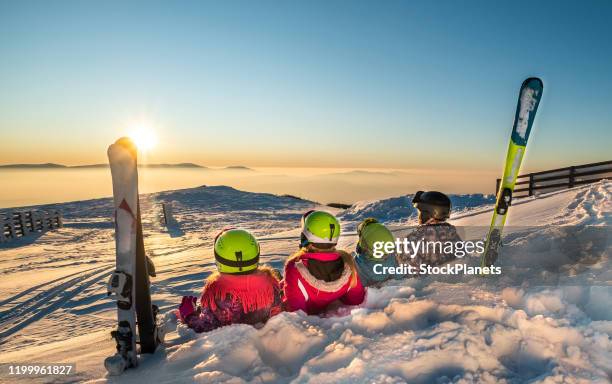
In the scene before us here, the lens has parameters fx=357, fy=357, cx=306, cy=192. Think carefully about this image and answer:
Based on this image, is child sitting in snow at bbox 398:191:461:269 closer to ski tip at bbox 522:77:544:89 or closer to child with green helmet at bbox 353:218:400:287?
child with green helmet at bbox 353:218:400:287

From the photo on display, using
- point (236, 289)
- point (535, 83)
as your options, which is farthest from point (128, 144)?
point (535, 83)

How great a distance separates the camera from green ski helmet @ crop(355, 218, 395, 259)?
4973mm

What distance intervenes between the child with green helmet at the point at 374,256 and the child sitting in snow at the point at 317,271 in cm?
140

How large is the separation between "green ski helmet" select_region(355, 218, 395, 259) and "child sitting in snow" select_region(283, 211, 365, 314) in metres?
1.39

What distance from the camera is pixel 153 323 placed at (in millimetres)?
3182

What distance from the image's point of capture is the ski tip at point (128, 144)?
114 inches

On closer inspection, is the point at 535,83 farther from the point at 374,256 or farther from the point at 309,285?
the point at 309,285

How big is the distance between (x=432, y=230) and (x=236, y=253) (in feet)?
9.49

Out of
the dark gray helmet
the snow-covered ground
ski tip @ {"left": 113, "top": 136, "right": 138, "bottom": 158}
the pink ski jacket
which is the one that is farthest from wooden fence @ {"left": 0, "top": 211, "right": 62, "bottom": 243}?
the dark gray helmet

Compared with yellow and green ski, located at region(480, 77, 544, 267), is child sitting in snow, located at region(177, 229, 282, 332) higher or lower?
lower

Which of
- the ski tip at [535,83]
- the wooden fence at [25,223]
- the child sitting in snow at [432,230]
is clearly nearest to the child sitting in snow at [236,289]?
the child sitting in snow at [432,230]

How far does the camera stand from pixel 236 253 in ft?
11.2

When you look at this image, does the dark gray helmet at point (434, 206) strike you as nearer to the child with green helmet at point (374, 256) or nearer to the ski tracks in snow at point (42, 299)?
the child with green helmet at point (374, 256)

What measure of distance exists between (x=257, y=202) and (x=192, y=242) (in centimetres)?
1547
